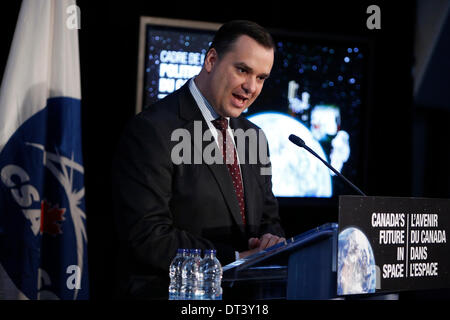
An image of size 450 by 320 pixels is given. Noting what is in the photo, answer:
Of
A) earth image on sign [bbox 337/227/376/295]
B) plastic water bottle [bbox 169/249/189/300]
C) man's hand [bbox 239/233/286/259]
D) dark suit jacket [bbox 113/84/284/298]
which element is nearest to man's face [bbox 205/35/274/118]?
dark suit jacket [bbox 113/84/284/298]

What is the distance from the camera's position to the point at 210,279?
156 centimetres

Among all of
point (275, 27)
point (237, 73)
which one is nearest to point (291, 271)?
point (237, 73)

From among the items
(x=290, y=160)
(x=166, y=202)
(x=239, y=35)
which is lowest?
(x=166, y=202)

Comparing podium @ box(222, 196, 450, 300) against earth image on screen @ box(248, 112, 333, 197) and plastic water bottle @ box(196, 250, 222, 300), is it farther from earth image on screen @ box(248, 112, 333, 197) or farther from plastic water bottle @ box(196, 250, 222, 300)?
earth image on screen @ box(248, 112, 333, 197)

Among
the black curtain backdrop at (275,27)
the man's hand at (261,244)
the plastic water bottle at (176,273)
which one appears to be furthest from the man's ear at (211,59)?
the black curtain backdrop at (275,27)

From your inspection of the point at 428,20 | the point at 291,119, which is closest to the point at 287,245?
the point at 291,119

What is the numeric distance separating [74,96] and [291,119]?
1.51 m

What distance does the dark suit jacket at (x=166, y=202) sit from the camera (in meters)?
1.92

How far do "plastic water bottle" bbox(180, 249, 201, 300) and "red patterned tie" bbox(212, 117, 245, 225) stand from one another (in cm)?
58

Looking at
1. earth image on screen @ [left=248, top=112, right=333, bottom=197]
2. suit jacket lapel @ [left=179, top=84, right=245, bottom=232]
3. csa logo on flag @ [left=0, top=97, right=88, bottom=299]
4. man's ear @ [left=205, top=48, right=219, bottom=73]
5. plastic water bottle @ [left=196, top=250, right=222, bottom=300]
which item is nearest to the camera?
plastic water bottle @ [left=196, top=250, right=222, bottom=300]

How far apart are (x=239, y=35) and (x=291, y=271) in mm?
1049

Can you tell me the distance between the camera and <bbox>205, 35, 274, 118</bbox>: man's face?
2.18 meters

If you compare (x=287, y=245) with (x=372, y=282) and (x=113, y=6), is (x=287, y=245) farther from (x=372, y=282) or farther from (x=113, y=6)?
(x=113, y=6)

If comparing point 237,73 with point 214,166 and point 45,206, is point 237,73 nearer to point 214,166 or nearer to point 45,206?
point 214,166
